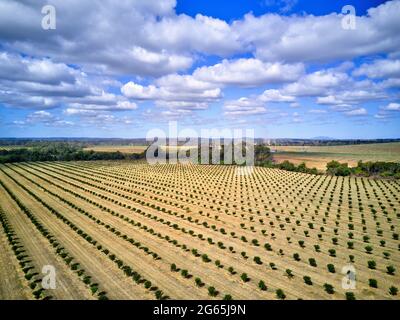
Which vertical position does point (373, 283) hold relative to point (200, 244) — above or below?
above

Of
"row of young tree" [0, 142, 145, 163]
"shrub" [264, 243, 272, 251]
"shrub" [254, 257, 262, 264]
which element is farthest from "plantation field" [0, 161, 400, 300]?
"row of young tree" [0, 142, 145, 163]

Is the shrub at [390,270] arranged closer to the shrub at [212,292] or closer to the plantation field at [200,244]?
the plantation field at [200,244]

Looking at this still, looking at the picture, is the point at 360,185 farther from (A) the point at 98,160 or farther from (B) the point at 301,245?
(A) the point at 98,160

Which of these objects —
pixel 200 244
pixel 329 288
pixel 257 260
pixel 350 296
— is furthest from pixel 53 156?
pixel 350 296

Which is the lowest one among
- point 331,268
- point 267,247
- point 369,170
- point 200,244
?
point 200,244

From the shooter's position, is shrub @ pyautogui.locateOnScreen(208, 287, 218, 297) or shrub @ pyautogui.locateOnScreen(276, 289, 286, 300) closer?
shrub @ pyautogui.locateOnScreen(276, 289, 286, 300)

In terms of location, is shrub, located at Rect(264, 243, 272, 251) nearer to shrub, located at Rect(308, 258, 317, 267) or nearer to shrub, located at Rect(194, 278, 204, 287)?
shrub, located at Rect(308, 258, 317, 267)

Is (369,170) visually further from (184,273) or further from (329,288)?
(184,273)

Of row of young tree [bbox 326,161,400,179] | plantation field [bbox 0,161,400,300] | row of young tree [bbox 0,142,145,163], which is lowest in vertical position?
plantation field [bbox 0,161,400,300]
